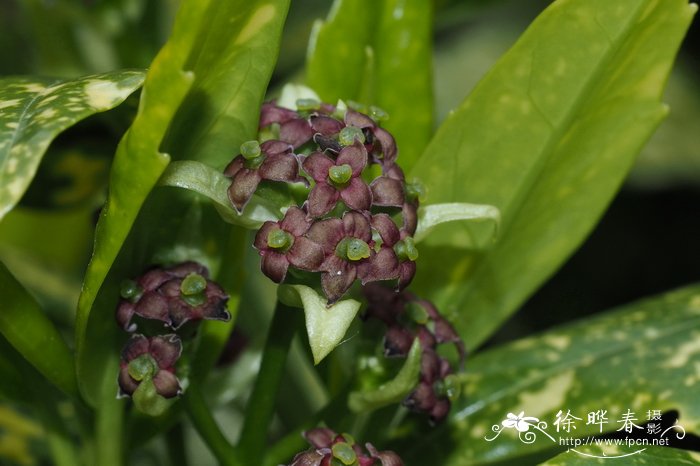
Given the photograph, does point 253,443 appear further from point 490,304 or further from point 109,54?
point 109,54

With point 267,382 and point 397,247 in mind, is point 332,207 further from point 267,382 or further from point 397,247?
point 267,382

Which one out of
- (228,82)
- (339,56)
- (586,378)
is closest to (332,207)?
(228,82)

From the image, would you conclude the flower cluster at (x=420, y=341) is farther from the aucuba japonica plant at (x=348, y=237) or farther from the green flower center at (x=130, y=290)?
the green flower center at (x=130, y=290)

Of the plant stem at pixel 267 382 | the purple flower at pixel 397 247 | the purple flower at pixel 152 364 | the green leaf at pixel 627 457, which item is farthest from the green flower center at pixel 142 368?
the green leaf at pixel 627 457

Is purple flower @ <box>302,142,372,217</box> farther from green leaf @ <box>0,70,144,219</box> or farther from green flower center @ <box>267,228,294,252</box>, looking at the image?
green leaf @ <box>0,70,144,219</box>

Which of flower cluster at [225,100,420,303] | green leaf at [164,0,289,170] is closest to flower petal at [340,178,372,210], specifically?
flower cluster at [225,100,420,303]

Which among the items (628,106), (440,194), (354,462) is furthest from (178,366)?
(628,106)
